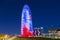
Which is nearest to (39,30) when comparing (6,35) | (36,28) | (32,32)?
(36,28)

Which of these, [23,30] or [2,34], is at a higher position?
[23,30]

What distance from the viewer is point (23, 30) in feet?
545

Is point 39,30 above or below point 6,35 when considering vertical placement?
above

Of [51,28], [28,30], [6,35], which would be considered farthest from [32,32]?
[6,35]

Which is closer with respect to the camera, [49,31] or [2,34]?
[2,34]

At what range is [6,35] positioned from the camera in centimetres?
11744

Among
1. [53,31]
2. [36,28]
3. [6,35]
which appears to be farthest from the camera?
[36,28]

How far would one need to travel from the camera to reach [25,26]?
169 metres

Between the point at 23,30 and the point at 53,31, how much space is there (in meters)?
20.6

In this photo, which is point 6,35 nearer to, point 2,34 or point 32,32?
point 2,34

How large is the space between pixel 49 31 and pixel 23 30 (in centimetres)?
1772

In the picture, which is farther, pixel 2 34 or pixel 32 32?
pixel 32 32

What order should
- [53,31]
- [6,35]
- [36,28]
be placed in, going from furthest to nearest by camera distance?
[36,28] → [53,31] → [6,35]

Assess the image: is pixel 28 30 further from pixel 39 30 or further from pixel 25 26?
pixel 39 30
